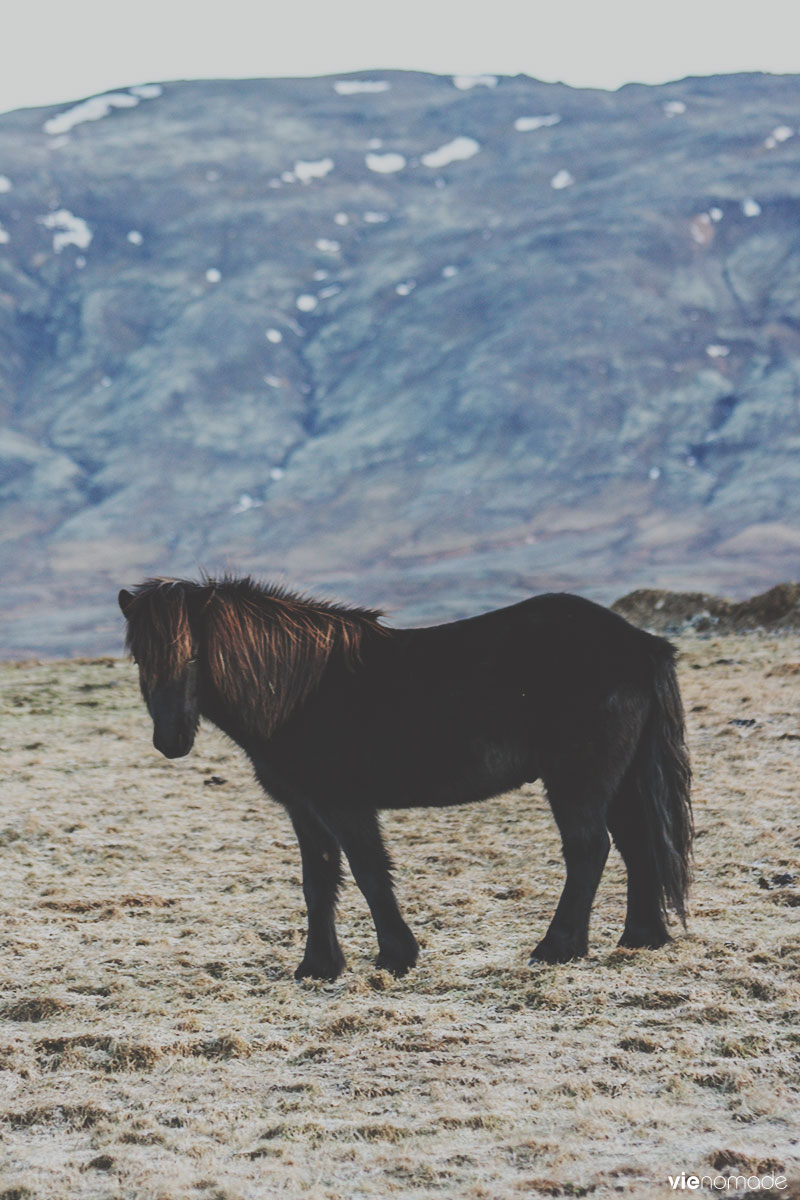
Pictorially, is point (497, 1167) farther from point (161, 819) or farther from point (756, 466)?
point (756, 466)

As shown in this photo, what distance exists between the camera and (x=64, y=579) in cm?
19125

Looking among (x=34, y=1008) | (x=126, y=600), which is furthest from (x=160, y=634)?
(x=34, y=1008)

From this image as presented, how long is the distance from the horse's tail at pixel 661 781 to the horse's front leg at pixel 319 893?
73.4 inches

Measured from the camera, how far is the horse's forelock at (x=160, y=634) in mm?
7039

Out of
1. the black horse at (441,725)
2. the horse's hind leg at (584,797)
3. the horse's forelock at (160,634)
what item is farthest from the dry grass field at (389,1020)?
the horse's forelock at (160,634)

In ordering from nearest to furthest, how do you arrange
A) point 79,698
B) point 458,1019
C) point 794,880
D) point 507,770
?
point 458,1019 → point 507,770 → point 794,880 → point 79,698

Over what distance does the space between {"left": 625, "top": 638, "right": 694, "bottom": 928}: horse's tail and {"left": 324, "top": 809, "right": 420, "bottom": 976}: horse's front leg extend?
4.96 ft

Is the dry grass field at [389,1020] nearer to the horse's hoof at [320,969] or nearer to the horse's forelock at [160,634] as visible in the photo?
the horse's hoof at [320,969]

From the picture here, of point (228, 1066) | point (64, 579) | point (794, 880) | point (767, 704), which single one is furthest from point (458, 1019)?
point (64, 579)

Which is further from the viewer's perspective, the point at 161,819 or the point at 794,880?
the point at 161,819

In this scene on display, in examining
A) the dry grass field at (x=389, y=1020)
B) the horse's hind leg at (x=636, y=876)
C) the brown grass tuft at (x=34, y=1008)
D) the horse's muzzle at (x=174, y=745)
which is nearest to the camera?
the dry grass field at (x=389, y=1020)

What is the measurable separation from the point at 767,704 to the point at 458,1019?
31.7ft

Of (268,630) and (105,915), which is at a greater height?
(268,630)

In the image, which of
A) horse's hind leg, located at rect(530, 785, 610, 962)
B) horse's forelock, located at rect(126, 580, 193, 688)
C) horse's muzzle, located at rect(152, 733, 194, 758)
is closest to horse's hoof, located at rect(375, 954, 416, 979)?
horse's hind leg, located at rect(530, 785, 610, 962)
